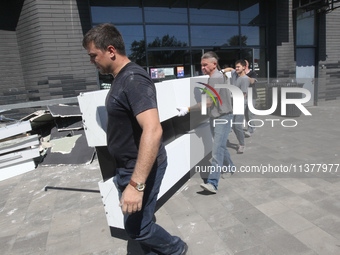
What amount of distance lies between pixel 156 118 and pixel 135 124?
20cm

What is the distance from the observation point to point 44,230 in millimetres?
2844

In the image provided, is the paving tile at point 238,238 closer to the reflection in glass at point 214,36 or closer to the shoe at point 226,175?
the shoe at point 226,175

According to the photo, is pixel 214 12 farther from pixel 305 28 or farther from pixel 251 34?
pixel 305 28

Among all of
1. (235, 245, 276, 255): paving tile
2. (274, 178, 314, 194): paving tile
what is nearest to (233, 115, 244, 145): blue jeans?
(274, 178, 314, 194): paving tile

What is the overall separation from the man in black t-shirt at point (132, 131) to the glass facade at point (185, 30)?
21.2 feet

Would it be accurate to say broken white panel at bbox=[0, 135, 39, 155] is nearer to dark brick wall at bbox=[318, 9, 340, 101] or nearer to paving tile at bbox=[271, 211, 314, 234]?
paving tile at bbox=[271, 211, 314, 234]

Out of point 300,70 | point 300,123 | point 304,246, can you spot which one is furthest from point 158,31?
point 304,246

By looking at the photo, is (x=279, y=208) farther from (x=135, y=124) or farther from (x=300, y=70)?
Answer: (x=300, y=70)

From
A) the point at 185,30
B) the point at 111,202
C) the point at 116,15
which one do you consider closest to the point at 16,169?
the point at 111,202

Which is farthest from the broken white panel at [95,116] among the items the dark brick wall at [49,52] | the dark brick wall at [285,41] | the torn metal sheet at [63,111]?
the dark brick wall at [285,41]

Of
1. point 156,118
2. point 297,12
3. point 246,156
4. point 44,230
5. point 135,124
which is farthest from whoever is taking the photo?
point 297,12

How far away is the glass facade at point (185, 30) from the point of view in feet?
25.6

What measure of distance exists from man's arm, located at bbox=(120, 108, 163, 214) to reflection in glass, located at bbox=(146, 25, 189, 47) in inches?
280

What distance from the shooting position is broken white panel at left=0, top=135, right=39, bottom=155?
4410mm
